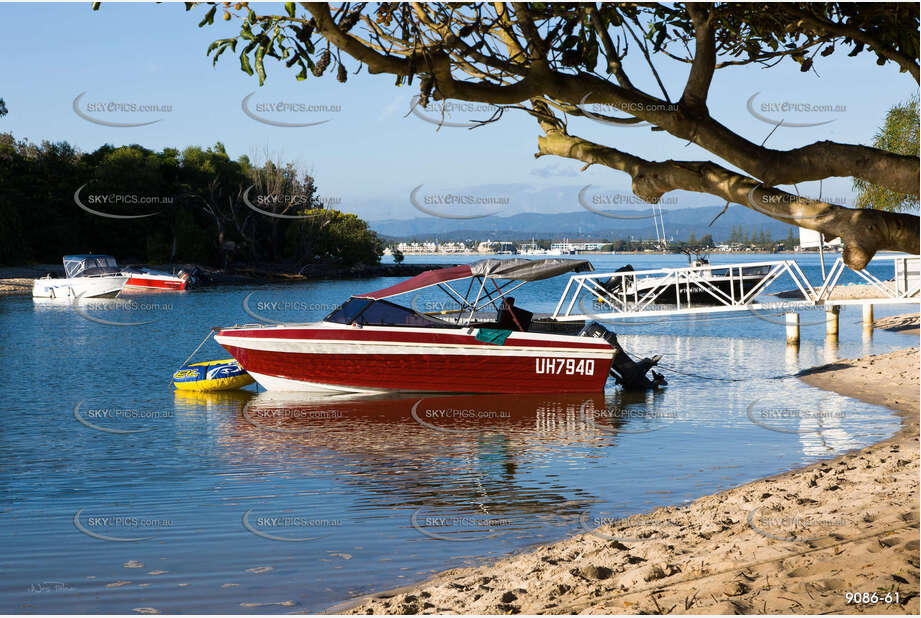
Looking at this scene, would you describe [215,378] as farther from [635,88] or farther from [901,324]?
[901,324]

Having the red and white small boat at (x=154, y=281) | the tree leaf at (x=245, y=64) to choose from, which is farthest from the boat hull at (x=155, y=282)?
the tree leaf at (x=245, y=64)

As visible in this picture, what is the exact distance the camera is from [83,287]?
4922 cm

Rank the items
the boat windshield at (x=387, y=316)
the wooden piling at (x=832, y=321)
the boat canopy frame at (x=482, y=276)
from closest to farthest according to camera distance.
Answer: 1. the boat windshield at (x=387, y=316)
2. the boat canopy frame at (x=482, y=276)
3. the wooden piling at (x=832, y=321)

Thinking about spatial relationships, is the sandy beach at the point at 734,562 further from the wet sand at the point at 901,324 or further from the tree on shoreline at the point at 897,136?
the tree on shoreline at the point at 897,136

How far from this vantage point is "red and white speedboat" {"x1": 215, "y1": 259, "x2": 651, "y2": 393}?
15680 millimetres

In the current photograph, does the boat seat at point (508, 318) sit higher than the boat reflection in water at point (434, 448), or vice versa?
the boat seat at point (508, 318)

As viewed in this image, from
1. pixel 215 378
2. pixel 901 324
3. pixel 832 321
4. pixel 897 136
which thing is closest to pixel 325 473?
pixel 215 378

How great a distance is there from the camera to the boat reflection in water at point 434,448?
27.8 ft

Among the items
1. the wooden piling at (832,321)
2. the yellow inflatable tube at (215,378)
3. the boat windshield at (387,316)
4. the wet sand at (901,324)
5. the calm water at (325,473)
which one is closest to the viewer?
the calm water at (325,473)

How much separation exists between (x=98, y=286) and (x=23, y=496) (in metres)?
43.3

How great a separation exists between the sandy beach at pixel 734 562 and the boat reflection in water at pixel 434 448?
1.37 m

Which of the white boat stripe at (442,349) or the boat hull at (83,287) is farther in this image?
the boat hull at (83,287)

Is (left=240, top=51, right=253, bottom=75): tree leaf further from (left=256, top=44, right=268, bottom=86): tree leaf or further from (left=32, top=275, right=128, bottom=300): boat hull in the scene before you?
(left=32, top=275, right=128, bottom=300): boat hull

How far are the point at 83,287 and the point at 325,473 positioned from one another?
44.2 m
